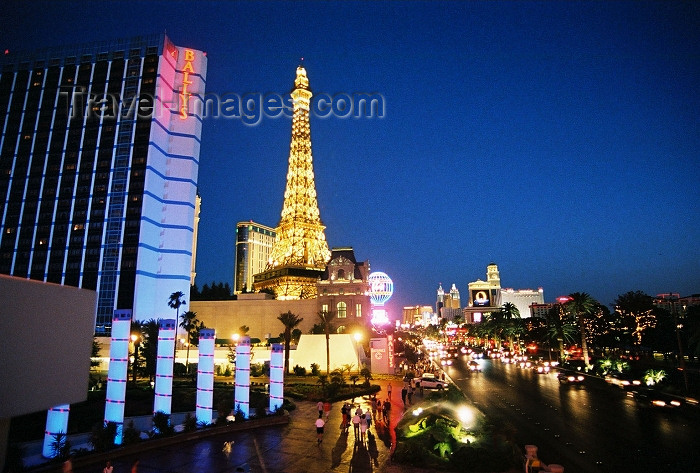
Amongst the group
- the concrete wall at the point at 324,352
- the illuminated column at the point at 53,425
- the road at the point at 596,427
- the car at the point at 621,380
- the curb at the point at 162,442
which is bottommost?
the road at the point at 596,427

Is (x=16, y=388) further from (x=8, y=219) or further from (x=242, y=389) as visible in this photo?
(x=8, y=219)

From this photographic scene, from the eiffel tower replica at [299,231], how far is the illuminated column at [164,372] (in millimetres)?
73986

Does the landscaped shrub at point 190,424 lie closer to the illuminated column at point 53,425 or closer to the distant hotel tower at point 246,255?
the illuminated column at point 53,425

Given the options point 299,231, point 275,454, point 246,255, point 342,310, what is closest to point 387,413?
point 275,454

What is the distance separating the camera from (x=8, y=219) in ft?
266

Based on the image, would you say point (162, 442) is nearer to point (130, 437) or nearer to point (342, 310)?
point (130, 437)

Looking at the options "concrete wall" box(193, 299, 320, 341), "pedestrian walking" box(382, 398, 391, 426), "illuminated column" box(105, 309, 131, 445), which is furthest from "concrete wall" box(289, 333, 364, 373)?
"illuminated column" box(105, 309, 131, 445)

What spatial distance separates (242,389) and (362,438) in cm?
736

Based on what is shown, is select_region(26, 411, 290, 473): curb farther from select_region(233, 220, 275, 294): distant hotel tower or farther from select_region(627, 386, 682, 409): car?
select_region(233, 220, 275, 294): distant hotel tower

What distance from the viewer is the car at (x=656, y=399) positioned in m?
29.1

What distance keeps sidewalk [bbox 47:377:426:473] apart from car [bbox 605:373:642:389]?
26236mm

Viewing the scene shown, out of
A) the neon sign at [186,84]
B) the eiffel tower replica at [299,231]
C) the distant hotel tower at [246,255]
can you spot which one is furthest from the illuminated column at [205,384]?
the distant hotel tower at [246,255]

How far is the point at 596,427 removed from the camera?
23078 millimetres

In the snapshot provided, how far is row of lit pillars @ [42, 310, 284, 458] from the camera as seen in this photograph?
16.4 m
